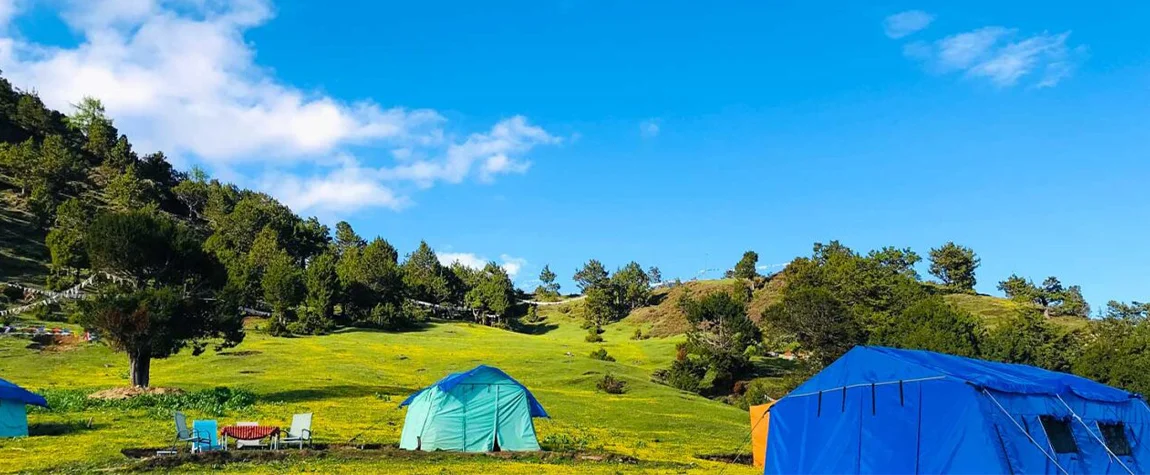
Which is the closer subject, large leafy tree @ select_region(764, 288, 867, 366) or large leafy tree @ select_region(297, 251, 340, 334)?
large leafy tree @ select_region(764, 288, 867, 366)

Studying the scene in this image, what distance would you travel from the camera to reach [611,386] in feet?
203

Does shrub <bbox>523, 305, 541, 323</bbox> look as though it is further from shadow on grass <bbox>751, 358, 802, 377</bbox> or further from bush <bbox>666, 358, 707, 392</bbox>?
bush <bbox>666, 358, 707, 392</bbox>

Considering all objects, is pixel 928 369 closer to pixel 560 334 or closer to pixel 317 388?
pixel 317 388

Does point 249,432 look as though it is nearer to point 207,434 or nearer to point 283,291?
point 207,434

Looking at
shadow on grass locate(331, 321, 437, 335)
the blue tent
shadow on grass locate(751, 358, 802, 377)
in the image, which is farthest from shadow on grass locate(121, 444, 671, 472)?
shadow on grass locate(331, 321, 437, 335)

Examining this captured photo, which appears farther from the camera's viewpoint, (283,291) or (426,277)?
(426,277)

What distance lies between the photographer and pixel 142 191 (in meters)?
147

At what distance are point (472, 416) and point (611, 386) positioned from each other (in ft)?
109

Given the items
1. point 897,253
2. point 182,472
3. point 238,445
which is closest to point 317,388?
point 238,445

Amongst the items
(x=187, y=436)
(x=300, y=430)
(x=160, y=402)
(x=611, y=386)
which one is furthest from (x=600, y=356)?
(x=187, y=436)

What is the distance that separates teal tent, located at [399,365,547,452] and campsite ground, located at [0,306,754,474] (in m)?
1.99

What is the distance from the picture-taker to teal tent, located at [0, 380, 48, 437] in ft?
95.7

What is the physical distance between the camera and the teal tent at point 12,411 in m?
29.2

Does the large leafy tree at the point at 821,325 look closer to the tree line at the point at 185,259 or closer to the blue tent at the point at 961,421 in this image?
the tree line at the point at 185,259
